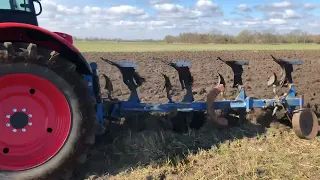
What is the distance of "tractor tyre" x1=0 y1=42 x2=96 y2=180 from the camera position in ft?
11.2

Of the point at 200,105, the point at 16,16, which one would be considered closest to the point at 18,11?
the point at 16,16

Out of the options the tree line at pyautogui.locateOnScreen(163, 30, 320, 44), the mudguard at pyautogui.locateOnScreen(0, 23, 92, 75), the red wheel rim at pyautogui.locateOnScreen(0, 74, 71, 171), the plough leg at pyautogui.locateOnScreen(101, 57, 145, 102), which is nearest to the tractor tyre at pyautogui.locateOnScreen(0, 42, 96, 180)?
the red wheel rim at pyautogui.locateOnScreen(0, 74, 71, 171)

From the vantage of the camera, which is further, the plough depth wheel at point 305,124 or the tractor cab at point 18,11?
the plough depth wheel at point 305,124

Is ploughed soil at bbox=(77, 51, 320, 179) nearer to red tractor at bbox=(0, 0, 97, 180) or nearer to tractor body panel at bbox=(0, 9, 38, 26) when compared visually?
red tractor at bbox=(0, 0, 97, 180)

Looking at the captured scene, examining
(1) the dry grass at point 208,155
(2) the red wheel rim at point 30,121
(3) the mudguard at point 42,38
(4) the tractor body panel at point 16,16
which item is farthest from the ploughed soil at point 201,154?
(4) the tractor body panel at point 16,16

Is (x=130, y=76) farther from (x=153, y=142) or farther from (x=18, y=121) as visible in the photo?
(x=18, y=121)

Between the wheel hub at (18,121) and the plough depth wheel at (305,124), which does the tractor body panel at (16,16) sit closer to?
the wheel hub at (18,121)

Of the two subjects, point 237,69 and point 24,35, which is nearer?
point 24,35

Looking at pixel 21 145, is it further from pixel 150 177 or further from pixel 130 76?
pixel 130 76

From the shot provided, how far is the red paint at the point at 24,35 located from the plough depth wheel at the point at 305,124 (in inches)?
108

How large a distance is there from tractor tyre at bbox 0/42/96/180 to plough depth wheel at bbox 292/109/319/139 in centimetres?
252

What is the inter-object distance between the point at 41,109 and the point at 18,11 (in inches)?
47.8

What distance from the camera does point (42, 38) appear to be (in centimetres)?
356

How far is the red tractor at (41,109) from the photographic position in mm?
3414
